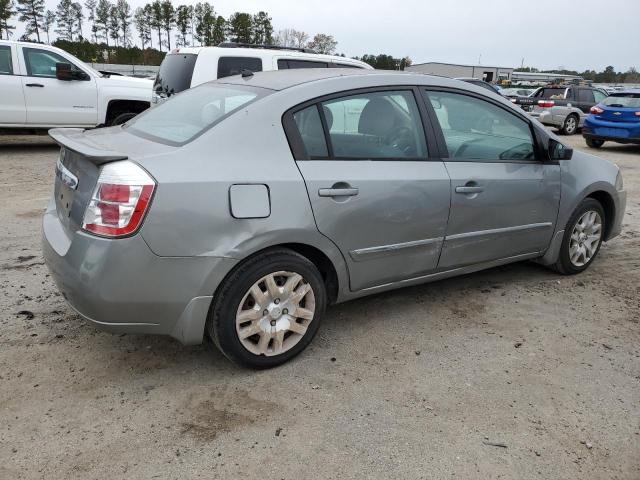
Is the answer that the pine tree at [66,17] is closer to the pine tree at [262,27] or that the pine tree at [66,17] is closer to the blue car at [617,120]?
the pine tree at [262,27]

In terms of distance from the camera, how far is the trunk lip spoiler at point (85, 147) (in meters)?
2.63

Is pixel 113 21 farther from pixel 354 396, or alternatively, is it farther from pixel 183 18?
pixel 354 396

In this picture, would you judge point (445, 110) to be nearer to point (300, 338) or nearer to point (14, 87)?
point (300, 338)

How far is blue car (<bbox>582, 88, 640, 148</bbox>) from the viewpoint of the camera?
13.1 meters

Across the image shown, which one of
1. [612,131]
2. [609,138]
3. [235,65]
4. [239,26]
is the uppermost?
[239,26]

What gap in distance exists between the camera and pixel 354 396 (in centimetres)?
286

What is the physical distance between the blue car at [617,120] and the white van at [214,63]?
26.5ft

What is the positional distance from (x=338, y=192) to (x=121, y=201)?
1.14 meters

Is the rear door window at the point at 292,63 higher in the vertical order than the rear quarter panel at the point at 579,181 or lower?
higher

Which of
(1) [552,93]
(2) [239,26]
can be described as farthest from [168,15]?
(1) [552,93]

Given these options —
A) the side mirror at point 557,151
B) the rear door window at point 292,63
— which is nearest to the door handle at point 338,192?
the side mirror at point 557,151

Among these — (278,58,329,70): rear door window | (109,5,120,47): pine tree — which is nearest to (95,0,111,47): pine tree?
(109,5,120,47): pine tree

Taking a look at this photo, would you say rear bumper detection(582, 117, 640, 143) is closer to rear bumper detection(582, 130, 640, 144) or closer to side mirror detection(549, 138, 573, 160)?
rear bumper detection(582, 130, 640, 144)

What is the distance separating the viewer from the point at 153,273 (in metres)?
2.62
